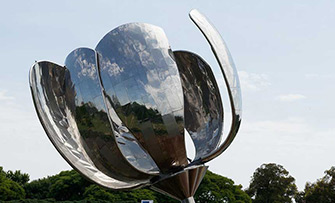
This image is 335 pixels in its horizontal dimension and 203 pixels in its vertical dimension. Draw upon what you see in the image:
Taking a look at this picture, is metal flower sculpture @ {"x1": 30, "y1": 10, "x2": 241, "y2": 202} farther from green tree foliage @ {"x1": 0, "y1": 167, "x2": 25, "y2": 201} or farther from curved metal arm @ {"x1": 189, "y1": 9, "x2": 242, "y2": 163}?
green tree foliage @ {"x1": 0, "y1": 167, "x2": 25, "y2": 201}

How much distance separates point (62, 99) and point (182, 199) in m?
3.38

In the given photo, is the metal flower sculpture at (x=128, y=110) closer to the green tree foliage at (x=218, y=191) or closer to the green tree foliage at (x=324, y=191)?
the green tree foliage at (x=218, y=191)

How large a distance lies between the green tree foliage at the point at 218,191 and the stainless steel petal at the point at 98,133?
26277mm

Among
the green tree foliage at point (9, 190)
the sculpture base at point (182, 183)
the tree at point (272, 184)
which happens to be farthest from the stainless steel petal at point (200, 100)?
the tree at point (272, 184)

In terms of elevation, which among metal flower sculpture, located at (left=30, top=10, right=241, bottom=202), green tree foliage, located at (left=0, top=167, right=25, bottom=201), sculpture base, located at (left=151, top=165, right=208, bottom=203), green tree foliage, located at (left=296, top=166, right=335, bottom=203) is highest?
green tree foliage, located at (left=296, top=166, right=335, bottom=203)

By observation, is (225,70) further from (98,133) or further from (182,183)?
(98,133)

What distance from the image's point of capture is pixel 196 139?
12.1 meters

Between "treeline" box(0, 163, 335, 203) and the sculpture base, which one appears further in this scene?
"treeline" box(0, 163, 335, 203)

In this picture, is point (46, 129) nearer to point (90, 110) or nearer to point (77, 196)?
point (90, 110)

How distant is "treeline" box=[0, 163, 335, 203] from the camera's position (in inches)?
1400

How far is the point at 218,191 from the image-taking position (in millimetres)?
36844

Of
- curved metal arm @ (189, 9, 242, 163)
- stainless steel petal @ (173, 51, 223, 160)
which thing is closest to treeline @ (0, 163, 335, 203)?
stainless steel petal @ (173, 51, 223, 160)

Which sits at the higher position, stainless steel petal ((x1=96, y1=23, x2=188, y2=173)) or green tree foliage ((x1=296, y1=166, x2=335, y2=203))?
green tree foliage ((x1=296, y1=166, x2=335, y2=203))

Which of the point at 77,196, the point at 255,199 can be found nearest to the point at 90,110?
the point at 77,196
